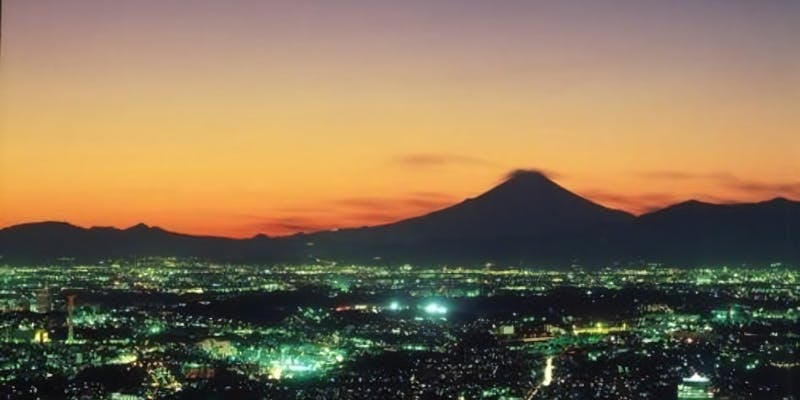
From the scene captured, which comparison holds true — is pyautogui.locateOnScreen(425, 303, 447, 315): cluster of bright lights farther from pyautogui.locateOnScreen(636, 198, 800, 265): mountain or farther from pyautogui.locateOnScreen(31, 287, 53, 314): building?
pyautogui.locateOnScreen(636, 198, 800, 265): mountain

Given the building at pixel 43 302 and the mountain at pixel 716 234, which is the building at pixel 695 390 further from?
the mountain at pixel 716 234

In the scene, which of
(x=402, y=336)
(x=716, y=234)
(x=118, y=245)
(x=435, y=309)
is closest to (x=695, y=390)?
(x=402, y=336)

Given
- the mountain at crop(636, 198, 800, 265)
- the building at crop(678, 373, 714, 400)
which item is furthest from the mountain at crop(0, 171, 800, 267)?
the building at crop(678, 373, 714, 400)

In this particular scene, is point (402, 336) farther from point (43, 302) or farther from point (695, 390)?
point (695, 390)

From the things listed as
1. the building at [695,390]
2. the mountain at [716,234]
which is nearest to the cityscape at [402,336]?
the building at [695,390]

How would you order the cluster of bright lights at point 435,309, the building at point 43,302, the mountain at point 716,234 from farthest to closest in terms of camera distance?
Result: the mountain at point 716,234
the cluster of bright lights at point 435,309
the building at point 43,302

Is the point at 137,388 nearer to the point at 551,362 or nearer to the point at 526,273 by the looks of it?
the point at 551,362

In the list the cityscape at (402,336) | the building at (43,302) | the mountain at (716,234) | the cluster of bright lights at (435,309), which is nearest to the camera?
the cityscape at (402,336)
